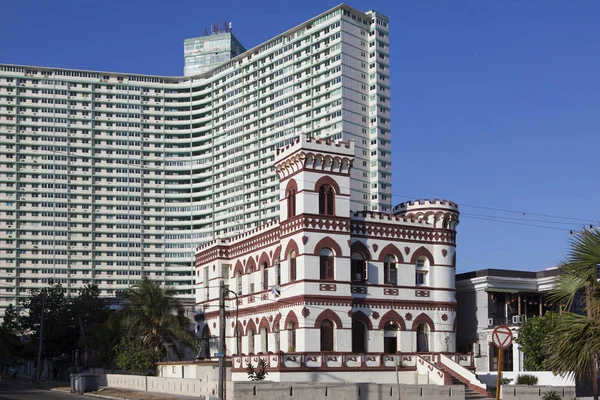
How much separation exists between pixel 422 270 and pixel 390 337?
19.3ft

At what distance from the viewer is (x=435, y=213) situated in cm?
5919

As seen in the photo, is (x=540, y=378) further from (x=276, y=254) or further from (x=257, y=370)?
(x=276, y=254)

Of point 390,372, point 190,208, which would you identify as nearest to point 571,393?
point 390,372

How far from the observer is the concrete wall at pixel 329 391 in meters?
42.0

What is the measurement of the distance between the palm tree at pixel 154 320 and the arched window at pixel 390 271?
1911 cm

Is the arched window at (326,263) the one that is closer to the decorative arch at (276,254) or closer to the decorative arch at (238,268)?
the decorative arch at (276,254)

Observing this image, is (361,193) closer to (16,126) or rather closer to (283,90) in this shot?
Answer: (283,90)

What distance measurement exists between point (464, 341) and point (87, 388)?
99.3 ft

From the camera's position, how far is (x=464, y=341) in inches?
2488

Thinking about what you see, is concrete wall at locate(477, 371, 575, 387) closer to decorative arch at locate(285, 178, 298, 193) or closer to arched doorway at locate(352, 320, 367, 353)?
arched doorway at locate(352, 320, 367, 353)

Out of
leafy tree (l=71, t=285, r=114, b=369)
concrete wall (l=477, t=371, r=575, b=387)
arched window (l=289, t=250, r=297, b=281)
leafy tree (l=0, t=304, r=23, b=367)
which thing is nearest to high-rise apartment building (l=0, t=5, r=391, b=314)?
leafy tree (l=0, t=304, r=23, b=367)

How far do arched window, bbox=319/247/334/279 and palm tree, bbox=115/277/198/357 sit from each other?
18095 mm

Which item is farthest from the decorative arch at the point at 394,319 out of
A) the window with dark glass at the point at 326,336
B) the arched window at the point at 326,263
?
the arched window at the point at 326,263

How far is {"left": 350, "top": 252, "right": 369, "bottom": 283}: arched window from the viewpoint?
55656 mm
